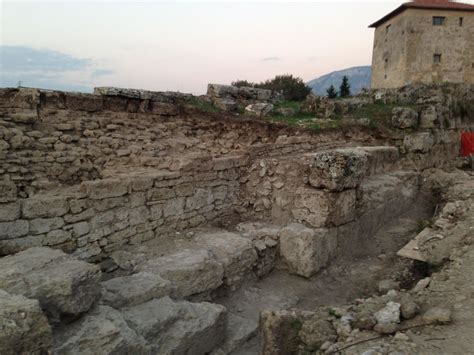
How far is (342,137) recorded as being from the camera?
7887mm

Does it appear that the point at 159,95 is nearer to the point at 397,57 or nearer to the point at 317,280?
the point at 317,280

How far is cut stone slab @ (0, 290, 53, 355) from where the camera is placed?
187 cm

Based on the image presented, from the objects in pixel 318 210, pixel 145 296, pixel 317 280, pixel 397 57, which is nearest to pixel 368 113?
pixel 318 210

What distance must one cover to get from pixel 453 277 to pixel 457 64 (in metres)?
30.9

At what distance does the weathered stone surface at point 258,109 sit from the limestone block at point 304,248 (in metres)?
2.92

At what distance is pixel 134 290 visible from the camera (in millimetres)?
3082

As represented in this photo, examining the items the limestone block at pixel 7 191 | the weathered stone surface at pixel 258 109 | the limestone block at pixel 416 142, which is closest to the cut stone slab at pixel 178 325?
the limestone block at pixel 7 191

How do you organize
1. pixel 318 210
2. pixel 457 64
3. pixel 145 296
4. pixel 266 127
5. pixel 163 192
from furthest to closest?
pixel 457 64 → pixel 266 127 → pixel 318 210 → pixel 163 192 → pixel 145 296

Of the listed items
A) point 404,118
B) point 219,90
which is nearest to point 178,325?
point 219,90

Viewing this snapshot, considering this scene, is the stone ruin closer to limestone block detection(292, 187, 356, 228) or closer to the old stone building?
limestone block detection(292, 187, 356, 228)

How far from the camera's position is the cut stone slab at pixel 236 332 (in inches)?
132

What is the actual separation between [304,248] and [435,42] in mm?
29680

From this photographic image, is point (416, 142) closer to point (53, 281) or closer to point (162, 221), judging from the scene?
point (162, 221)

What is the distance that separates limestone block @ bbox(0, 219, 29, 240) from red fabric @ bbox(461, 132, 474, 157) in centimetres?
1085
